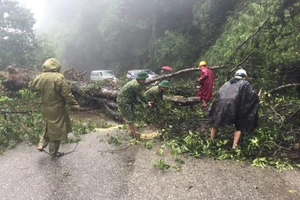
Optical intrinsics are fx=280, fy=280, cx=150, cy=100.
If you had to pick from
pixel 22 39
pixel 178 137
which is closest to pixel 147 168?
pixel 178 137

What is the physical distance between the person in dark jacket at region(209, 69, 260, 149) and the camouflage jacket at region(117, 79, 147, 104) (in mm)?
1588

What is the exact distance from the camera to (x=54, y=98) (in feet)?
14.5

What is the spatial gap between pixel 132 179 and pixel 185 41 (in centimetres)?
1769

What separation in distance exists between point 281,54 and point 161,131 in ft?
11.4

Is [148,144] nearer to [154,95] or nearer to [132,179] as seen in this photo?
[132,179]

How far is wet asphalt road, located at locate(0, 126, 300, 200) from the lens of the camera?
3377 millimetres

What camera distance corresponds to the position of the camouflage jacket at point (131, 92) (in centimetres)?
530

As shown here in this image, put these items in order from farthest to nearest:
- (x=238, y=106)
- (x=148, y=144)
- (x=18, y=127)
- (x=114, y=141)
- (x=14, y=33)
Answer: (x=14, y=33), (x=18, y=127), (x=114, y=141), (x=148, y=144), (x=238, y=106)

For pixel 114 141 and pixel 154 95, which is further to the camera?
pixel 154 95

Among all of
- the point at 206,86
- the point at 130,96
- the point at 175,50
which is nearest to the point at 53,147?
the point at 130,96

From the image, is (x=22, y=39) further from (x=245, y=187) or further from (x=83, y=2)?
(x=245, y=187)

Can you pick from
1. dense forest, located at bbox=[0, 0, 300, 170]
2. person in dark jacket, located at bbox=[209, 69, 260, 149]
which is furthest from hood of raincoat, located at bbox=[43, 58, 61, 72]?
dense forest, located at bbox=[0, 0, 300, 170]

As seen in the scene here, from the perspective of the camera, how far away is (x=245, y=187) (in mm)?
3441

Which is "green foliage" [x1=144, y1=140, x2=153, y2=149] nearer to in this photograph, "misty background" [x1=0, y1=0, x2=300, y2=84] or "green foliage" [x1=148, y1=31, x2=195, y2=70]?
"misty background" [x1=0, y1=0, x2=300, y2=84]
